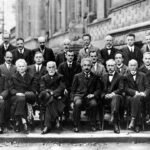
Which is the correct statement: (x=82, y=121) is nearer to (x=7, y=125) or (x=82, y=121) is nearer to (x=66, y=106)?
(x=66, y=106)

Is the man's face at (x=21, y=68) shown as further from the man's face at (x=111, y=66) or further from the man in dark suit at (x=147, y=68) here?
the man in dark suit at (x=147, y=68)

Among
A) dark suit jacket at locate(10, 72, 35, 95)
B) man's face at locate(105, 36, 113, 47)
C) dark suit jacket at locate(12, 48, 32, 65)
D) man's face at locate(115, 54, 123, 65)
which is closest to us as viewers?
dark suit jacket at locate(10, 72, 35, 95)

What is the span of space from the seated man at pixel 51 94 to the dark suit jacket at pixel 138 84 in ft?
4.50

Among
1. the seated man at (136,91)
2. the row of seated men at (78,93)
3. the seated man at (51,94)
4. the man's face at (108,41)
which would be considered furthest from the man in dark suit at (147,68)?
the seated man at (51,94)

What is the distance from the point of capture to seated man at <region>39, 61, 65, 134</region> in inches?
278

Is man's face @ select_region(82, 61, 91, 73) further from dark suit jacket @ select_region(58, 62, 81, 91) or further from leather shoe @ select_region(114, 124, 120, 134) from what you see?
leather shoe @ select_region(114, 124, 120, 134)

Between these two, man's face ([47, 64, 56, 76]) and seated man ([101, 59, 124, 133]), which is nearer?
seated man ([101, 59, 124, 133])

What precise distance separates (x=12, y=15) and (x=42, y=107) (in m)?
41.8

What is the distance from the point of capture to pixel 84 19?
17.1 m

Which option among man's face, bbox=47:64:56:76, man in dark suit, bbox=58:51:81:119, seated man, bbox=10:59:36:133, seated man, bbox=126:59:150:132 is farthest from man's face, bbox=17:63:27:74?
seated man, bbox=126:59:150:132

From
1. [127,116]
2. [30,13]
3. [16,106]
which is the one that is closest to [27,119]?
[16,106]

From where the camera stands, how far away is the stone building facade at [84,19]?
1030 cm

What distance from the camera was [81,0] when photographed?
1939cm

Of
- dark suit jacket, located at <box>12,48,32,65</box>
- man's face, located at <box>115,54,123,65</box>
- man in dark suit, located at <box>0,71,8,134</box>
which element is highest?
dark suit jacket, located at <box>12,48,32,65</box>
